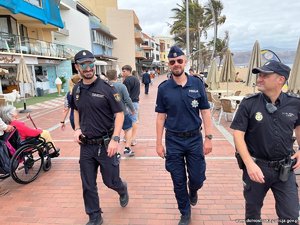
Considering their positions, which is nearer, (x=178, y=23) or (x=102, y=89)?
(x=102, y=89)

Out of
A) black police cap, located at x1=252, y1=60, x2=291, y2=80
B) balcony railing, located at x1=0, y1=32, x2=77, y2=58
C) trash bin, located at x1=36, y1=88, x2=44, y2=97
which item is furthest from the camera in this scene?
trash bin, located at x1=36, y1=88, x2=44, y2=97

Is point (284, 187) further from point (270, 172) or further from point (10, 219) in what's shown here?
point (10, 219)

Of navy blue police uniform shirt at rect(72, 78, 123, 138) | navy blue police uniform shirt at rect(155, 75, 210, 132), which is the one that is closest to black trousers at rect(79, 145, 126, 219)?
navy blue police uniform shirt at rect(72, 78, 123, 138)

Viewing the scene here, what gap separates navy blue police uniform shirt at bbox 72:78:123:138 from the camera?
2922mm

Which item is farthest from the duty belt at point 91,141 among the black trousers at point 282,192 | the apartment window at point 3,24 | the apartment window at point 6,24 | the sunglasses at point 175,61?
the apartment window at point 3,24

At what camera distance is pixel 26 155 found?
4.46 metres

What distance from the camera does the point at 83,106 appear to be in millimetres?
2945

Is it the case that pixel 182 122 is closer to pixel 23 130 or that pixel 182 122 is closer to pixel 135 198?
pixel 135 198

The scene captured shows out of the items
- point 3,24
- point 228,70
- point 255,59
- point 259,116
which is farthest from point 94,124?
point 3,24

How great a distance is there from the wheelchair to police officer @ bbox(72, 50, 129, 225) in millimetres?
1674

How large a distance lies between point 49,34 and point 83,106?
23885 mm

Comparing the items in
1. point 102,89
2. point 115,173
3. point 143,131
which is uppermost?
point 102,89

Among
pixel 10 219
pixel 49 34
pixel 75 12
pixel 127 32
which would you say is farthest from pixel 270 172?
pixel 127 32

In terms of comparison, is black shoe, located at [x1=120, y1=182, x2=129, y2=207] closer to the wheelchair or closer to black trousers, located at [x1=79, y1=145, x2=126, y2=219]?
black trousers, located at [x1=79, y1=145, x2=126, y2=219]
